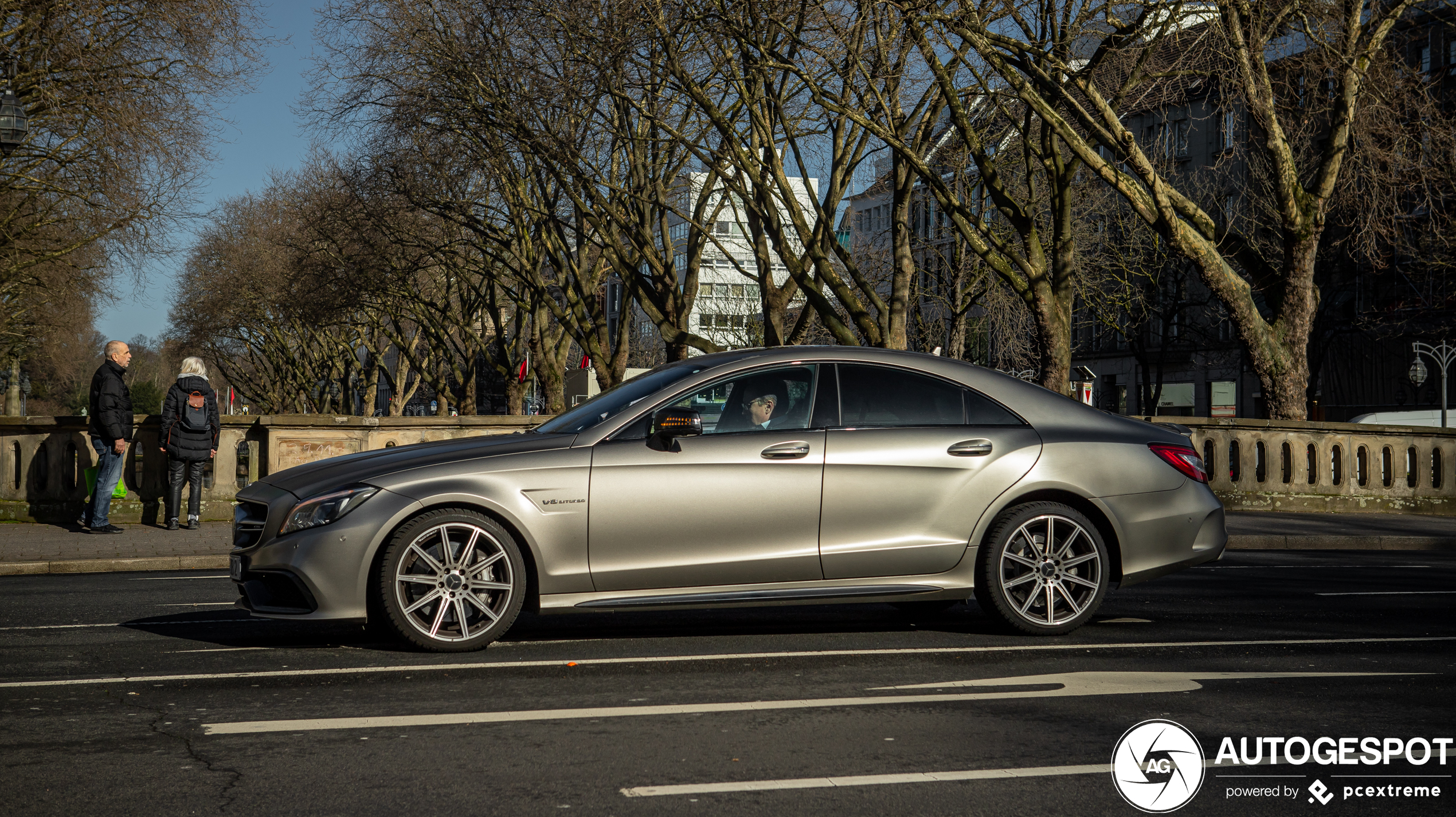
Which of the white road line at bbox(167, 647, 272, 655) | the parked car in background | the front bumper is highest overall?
the parked car in background

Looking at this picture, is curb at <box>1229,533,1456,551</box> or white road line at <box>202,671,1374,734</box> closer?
white road line at <box>202,671,1374,734</box>

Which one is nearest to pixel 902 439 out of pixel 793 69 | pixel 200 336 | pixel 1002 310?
pixel 793 69

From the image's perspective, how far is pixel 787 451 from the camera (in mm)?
7289

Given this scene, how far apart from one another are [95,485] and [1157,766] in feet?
43.7

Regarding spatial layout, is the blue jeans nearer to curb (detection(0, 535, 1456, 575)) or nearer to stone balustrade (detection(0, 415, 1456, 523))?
stone balustrade (detection(0, 415, 1456, 523))

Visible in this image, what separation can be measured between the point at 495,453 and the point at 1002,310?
102 feet

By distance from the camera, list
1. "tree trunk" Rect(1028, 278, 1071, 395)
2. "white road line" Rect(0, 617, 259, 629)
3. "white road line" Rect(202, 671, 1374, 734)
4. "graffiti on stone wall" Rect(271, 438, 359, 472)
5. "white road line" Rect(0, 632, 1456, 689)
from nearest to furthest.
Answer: "white road line" Rect(202, 671, 1374, 734) → "white road line" Rect(0, 632, 1456, 689) → "white road line" Rect(0, 617, 259, 629) → "graffiti on stone wall" Rect(271, 438, 359, 472) → "tree trunk" Rect(1028, 278, 1071, 395)

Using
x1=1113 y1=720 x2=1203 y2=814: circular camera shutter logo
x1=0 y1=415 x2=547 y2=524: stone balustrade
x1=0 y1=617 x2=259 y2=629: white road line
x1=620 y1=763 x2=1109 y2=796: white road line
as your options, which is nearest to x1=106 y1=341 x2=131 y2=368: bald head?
x1=0 y1=415 x2=547 y2=524: stone balustrade

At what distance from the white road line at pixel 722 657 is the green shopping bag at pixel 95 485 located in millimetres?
9951

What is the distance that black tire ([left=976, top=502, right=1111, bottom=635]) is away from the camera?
7.59 meters

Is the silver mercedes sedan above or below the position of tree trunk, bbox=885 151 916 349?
below

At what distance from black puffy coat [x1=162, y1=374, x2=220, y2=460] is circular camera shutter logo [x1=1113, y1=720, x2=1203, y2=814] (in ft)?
40.5

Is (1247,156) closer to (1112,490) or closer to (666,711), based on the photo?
(1112,490)

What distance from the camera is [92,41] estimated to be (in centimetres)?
2192
